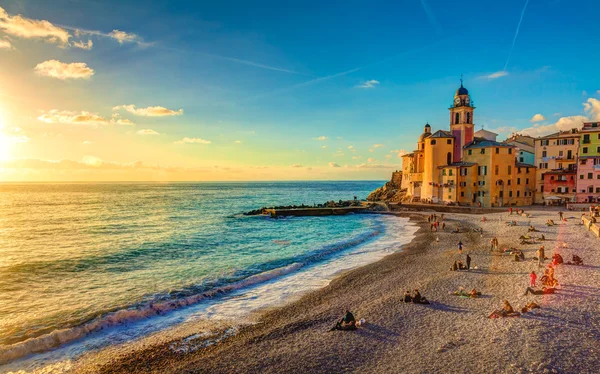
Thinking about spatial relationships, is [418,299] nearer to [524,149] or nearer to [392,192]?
[524,149]

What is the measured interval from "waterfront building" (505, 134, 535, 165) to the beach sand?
6131 cm

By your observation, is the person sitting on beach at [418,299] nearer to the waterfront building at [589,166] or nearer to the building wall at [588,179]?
the waterfront building at [589,166]

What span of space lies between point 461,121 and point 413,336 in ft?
202

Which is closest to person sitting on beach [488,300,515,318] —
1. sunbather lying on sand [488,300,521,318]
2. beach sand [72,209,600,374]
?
sunbather lying on sand [488,300,521,318]

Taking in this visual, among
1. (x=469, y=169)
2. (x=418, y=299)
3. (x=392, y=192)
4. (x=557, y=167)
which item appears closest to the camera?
(x=418, y=299)

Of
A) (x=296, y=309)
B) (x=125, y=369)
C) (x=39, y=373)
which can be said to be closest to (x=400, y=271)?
(x=296, y=309)

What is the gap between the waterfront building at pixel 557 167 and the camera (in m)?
60.9

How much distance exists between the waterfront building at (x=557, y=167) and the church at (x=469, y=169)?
180cm

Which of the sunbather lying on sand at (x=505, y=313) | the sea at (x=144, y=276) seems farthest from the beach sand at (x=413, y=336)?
the sea at (x=144, y=276)

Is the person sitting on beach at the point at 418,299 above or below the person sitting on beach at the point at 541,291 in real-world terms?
below

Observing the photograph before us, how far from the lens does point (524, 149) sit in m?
76.0

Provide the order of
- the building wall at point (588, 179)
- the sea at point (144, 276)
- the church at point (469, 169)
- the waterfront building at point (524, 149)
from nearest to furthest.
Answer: the sea at point (144, 276), the building wall at point (588, 179), the church at point (469, 169), the waterfront building at point (524, 149)

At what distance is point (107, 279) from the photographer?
84.2ft

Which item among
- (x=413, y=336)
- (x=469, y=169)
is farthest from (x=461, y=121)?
(x=413, y=336)
